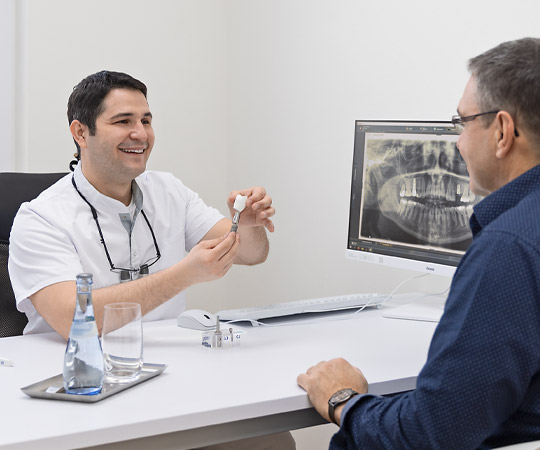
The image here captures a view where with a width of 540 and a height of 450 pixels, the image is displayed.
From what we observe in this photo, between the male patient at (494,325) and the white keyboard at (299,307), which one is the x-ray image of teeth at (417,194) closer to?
the white keyboard at (299,307)

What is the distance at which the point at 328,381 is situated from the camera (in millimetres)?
1354

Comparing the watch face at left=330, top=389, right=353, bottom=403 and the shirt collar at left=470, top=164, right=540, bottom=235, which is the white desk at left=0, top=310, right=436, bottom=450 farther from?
the shirt collar at left=470, top=164, right=540, bottom=235

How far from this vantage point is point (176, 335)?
182 cm

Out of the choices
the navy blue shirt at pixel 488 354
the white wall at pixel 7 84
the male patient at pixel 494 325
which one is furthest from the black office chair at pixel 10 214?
the navy blue shirt at pixel 488 354

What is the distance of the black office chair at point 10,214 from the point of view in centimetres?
202

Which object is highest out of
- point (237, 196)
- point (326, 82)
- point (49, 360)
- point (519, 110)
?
point (326, 82)

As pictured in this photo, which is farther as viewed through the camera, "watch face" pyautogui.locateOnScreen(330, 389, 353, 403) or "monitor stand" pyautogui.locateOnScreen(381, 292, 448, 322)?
"monitor stand" pyautogui.locateOnScreen(381, 292, 448, 322)

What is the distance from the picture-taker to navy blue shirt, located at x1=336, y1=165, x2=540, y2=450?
1007 mm

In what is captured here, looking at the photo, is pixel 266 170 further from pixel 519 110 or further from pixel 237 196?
pixel 519 110

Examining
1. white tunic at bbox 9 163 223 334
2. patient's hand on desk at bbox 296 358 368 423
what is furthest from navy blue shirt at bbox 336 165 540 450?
white tunic at bbox 9 163 223 334

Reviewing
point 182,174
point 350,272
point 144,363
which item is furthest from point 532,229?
point 182,174

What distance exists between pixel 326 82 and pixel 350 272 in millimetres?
762

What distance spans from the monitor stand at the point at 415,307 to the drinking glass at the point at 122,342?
88 centimetres

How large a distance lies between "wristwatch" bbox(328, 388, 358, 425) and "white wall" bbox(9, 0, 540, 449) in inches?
47.6
